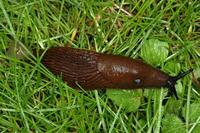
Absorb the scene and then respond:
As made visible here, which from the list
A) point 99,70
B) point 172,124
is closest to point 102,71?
point 99,70

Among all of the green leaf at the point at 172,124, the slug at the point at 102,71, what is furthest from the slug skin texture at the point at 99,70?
the green leaf at the point at 172,124

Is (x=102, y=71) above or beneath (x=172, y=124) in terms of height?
above

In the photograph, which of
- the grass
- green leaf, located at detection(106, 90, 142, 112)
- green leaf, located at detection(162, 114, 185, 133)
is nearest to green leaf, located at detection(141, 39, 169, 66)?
the grass

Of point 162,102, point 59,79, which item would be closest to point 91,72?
point 59,79

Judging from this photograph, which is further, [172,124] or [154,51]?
[154,51]

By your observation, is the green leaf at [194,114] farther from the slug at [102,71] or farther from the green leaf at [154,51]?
the green leaf at [154,51]

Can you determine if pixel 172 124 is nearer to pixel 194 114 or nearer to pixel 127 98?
pixel 194 114

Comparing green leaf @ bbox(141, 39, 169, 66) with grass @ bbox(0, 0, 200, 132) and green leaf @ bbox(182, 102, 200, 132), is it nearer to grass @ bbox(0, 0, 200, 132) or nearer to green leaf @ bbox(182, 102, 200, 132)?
grass @ bbox(0, 0, 200, 132)
